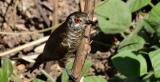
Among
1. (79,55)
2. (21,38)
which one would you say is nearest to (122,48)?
(21,38)

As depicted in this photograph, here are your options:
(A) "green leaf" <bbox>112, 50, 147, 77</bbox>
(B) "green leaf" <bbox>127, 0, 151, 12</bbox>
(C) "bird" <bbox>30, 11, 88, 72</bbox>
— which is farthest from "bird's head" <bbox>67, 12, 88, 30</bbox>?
(B) "green leaf" <bbox>127, 0, 151, 12</bbox>

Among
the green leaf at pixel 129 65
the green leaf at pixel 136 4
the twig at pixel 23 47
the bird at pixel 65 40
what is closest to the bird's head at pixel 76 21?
the bird at pixel 65 40

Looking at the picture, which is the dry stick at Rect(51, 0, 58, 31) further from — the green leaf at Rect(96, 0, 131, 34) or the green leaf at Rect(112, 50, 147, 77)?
the green leaf at Rect(112, 50, 147, 77)

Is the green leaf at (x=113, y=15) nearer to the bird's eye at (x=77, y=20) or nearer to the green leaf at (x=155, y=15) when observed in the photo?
the green leaf at (x=155, y=15)

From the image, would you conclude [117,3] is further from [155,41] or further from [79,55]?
[79,55]

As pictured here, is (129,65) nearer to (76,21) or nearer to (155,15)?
(155,15)

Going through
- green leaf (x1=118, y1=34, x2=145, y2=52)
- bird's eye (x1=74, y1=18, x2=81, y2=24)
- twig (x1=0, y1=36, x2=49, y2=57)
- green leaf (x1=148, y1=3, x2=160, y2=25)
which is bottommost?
twig (x1=0, y1=36, x2=49, y2=57)
